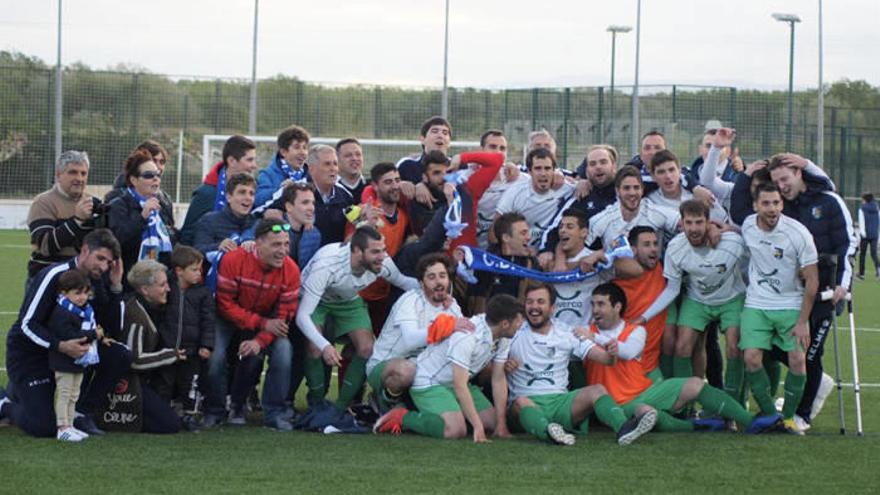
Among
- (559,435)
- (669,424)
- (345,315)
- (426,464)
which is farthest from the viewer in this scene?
(345,315)

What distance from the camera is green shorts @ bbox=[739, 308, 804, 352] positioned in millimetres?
8703

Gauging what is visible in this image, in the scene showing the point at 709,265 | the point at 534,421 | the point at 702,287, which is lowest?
the point at 534,421

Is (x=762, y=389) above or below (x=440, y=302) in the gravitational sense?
below

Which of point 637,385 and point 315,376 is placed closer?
point 637,385

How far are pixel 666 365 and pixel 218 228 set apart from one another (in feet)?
10.1

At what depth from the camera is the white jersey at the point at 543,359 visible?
8.67 metres

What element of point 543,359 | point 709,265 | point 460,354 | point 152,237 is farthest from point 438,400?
point 152,237

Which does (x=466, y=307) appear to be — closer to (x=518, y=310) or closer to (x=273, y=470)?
(x=518, y=310)

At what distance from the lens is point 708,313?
9094mm

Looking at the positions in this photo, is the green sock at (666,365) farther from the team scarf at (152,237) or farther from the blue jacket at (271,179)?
the team scarf at (152,237)

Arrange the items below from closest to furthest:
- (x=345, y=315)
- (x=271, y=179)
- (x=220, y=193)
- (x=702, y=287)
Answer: (x=702, y=287) < (x=345, y=315) < (x=220, y=193) < (x=271, y=179)

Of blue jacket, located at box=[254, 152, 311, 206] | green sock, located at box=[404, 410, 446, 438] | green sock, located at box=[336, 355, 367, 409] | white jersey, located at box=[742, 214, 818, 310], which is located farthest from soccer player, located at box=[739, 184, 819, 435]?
blue jacket, located at box=[254, 152, 311, 206]

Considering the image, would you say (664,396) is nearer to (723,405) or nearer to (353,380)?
(723,405)

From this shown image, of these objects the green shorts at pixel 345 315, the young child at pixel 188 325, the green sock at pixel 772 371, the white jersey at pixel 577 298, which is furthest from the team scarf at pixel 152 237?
the green sock at pixel 772 371
